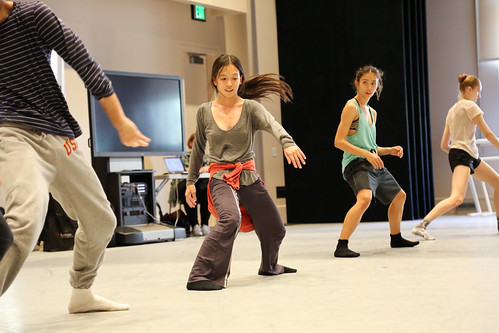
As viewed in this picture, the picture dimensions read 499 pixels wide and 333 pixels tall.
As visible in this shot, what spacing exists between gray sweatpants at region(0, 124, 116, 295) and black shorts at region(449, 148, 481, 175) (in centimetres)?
348

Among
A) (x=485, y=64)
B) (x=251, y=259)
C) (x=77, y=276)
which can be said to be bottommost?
(x=251, y=259)

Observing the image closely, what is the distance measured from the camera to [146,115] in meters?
7.68

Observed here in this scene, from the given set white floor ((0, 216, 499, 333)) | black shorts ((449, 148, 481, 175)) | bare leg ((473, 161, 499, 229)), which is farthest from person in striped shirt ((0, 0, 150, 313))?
bare leg ((473, 161, 499, 229))

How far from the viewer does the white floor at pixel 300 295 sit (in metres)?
2.34

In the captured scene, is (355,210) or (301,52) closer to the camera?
(355,210)

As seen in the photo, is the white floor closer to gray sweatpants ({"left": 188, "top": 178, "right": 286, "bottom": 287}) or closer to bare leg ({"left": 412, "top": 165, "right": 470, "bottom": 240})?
gray sweatpants ({"left": 188, "top": 178, "right": 286, "bottom": 287})

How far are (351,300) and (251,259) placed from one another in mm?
1895

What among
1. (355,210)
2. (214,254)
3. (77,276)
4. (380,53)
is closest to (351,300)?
(214,254)

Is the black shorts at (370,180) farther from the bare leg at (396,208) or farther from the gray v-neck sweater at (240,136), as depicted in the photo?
the gray v-neck sweater at (240,136)

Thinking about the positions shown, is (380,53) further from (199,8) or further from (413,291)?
(413,291)

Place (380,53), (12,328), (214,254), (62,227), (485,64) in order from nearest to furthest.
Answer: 1. (12,328)
2. (214,254)
3. (62,227)
4. (380,53)
5. (485,64)

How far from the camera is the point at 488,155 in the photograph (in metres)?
8.59

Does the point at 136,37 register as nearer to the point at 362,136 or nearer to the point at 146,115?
the point at 146,115

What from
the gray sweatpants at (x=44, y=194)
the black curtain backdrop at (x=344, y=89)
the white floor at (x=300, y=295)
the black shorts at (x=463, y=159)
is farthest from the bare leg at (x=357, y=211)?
the black curtain backdrop at (x=344, y=89)
